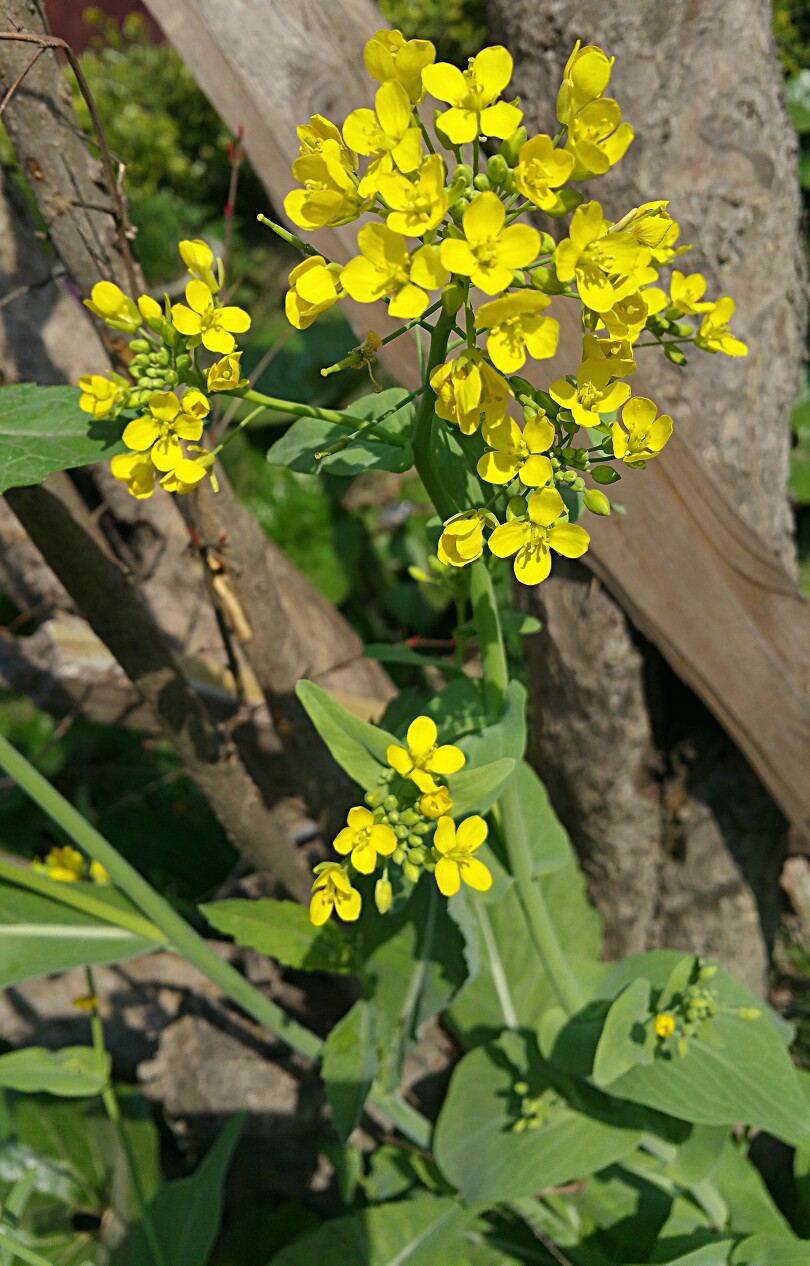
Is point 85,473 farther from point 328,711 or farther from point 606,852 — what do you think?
point 606,852

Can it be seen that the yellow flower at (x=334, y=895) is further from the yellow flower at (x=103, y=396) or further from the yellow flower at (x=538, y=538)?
the yellow flower at (x=103, y=396)

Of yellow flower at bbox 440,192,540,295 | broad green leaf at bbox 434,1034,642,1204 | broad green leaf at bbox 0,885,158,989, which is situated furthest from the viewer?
broad green leaf at bbox 434,1034,642,1204

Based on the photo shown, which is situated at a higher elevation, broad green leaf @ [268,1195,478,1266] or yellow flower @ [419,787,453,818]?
yellow flower @ [419,787,453,818]

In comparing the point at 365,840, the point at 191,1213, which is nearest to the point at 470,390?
the point at 365,840

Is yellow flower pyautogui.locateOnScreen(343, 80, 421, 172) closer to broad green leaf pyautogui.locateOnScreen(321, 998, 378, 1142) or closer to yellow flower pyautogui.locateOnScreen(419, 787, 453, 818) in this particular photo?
yellow flower pyautogui.locateOnScreen(419, 787, 453, 818)

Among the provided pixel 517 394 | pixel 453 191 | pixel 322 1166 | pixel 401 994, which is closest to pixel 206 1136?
pixel 322 1166

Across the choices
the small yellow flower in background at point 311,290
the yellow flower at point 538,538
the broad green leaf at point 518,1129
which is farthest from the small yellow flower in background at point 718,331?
the broad green leaf at point 518,1129

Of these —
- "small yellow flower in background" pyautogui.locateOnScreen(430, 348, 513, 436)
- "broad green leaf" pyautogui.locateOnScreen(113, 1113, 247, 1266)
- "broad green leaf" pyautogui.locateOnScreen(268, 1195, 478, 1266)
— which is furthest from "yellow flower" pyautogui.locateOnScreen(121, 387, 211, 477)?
"broad green leaf" pyautogui.locateOnScreen(268, 1195, 478, 1266)
